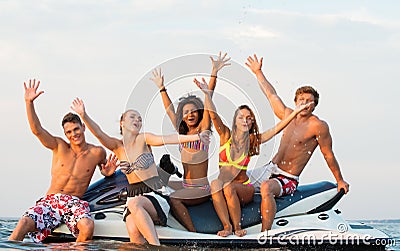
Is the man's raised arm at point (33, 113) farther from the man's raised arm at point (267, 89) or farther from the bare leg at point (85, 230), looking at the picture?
the man's raised arm at point (267, 89)

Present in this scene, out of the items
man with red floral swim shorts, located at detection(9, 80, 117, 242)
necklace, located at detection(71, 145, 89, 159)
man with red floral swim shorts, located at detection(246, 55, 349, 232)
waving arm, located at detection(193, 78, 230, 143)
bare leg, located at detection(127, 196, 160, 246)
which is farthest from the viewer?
necklace, located at detection(71, 145, 89, 159)

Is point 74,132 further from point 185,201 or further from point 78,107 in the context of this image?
point 185,201

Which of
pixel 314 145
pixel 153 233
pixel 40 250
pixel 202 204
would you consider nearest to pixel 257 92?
pixel 314 145

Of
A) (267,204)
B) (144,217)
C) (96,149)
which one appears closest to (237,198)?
(267,204)

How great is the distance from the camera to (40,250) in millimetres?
6957

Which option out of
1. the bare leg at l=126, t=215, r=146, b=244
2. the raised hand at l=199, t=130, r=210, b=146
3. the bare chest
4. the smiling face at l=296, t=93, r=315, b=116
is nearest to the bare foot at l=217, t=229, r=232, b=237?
the bare leg at l=126, t=215, r=146, b=244

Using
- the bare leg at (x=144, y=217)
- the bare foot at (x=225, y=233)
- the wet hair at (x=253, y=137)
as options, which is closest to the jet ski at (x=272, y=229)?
the bare foot at (x=225, y=233)

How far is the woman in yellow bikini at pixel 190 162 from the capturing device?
295 inches

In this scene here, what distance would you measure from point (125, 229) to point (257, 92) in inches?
86.3

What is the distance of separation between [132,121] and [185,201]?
1.06m

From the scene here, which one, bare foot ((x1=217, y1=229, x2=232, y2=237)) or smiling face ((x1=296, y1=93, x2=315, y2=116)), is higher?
smiling face ((x1=296, y1=93, x2=315, y2=116))

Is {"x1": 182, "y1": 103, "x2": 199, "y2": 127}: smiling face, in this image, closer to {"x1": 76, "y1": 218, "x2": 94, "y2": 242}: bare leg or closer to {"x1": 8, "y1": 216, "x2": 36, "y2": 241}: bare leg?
{"x1": 76, "y1": 218, "x2": 94, "y2": 242}: bare leg

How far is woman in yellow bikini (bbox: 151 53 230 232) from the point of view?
7.50 m

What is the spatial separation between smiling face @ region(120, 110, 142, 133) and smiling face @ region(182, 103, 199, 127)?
1.79ft
